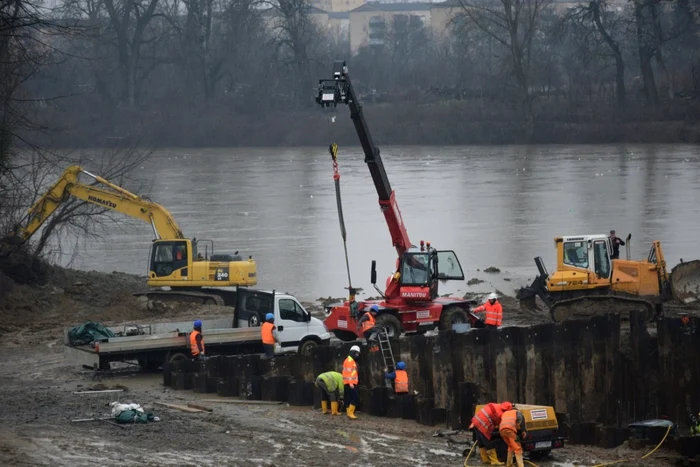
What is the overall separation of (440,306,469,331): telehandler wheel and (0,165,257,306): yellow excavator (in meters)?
7.30

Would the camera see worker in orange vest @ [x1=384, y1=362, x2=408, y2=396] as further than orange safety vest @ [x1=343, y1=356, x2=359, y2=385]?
Yes

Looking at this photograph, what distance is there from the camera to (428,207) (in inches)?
2124

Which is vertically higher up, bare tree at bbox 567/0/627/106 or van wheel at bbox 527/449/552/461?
bare tree at bbox 567/0/627/106

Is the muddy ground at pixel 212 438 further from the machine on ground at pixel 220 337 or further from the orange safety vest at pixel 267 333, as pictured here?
the orange safety vest at pixel 267 333

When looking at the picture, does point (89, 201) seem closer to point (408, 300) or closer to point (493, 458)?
point (408, 300)

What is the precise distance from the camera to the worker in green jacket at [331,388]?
65.3 ft

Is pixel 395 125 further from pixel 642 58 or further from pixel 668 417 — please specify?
pixel 668 417

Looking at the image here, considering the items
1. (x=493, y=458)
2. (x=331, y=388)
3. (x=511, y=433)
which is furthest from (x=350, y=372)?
(x=511, y=433)

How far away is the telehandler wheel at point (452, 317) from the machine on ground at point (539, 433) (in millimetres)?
8167

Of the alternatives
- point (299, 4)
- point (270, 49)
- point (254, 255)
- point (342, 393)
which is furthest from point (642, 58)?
point (342, 393)

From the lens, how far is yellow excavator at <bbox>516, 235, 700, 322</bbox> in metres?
27.0

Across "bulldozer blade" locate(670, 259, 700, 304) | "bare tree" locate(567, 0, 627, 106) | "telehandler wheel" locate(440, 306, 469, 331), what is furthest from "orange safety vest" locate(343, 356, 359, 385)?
"bare tree" locate(567, 0, 627, 106)

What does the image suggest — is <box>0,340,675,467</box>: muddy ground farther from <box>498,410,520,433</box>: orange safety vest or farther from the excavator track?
the excavator track

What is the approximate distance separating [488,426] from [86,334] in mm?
9518
